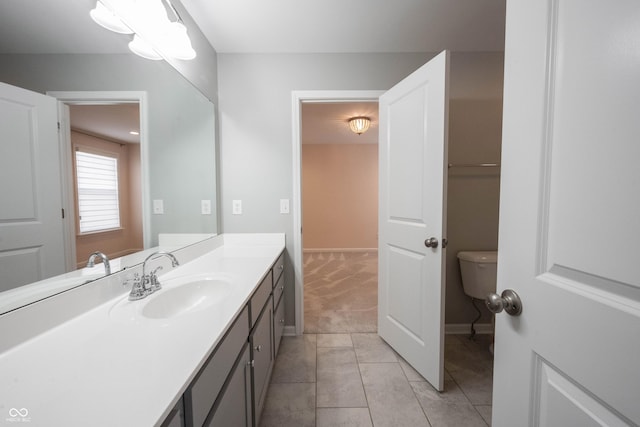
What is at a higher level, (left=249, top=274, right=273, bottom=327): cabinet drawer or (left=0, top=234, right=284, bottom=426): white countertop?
(left=0, top=234, right=284, bottom=426): white countertop

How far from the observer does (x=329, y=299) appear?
2.80 m

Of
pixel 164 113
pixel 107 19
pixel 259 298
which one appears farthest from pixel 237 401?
pixel 107 19

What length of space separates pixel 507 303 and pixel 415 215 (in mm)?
972

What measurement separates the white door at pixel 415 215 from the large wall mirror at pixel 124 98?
4.53 feet

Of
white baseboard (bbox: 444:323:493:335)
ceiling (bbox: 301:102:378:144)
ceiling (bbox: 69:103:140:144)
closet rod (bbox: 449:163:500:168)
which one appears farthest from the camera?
ceiling (bbox: 301:102:378:144)

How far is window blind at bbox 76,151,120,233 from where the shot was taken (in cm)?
86

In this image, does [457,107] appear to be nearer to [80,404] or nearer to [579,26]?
[579,26]

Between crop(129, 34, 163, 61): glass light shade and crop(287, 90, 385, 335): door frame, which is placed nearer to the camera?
crop(129, 34, 163, 61): glass light shade

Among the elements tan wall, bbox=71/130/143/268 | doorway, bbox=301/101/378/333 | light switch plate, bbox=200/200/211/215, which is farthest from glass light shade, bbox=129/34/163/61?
doorway, bbox=301/101/378/333

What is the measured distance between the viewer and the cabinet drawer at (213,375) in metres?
0.59

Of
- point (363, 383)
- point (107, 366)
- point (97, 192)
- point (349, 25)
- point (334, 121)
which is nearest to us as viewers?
point (107, 366)

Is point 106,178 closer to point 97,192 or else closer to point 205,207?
point 97,192

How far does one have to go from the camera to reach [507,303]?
24.3 inches

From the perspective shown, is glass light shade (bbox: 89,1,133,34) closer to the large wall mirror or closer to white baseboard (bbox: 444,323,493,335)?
the large wall mirror
